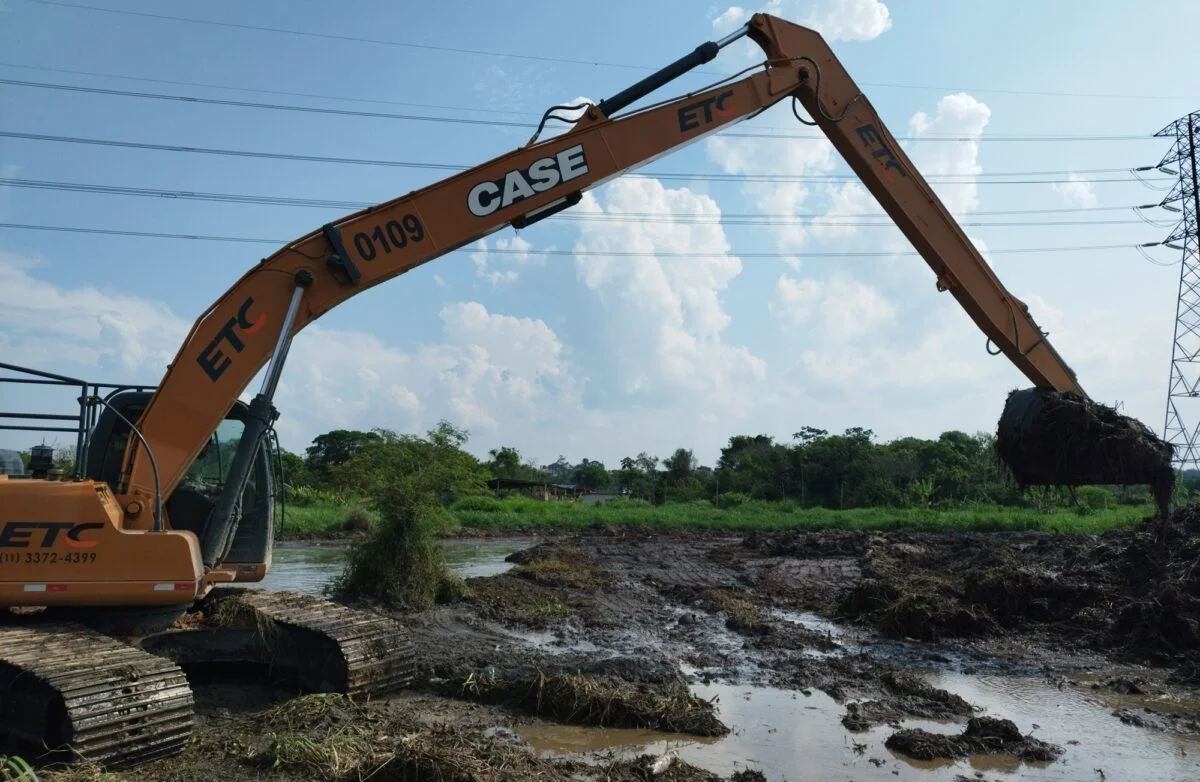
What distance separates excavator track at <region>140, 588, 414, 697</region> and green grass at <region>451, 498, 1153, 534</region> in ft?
81.2

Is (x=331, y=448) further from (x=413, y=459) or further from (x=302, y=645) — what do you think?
(x=302, y=645)

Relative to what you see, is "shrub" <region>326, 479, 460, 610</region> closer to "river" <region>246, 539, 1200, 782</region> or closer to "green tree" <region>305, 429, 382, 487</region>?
"river" <region>246, 539, 1200, 782</region>

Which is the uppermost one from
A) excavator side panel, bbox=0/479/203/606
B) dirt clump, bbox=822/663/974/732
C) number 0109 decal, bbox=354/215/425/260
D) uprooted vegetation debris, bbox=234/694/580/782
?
number 0109 decal, bbox=354/215/425/260

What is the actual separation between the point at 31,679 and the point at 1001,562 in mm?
14729

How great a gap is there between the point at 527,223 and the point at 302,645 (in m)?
4.06

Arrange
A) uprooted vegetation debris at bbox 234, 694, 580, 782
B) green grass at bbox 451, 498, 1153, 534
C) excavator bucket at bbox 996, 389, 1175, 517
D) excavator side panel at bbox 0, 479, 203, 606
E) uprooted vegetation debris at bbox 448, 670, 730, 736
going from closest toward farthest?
uprooted vegetation debris at bbox 234, 694, 580, 782, excavator side panel at bbox 0, 479, 203, 606, uprooted vegetation debris at bbox 448, 670, 730, 736, excavator bucket at bbox 996, 389, 1175, 517, green grass at bbox 451, 498, 1153, 534

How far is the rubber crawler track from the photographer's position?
690 cm

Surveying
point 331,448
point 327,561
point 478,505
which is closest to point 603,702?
point 327,561

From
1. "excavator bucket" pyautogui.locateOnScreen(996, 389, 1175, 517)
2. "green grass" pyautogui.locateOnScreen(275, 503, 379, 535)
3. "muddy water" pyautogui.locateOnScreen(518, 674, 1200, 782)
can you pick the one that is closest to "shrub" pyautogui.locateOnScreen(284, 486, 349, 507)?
"green grass" pyautogui.locateOnScreen(275, 503, 379, 535)

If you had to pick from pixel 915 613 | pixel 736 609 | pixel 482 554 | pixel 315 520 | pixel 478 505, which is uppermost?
pixel 478 505

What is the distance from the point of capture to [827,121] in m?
9.37

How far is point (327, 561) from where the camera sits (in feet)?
65.0

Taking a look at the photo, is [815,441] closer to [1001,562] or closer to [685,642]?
[1001,562]

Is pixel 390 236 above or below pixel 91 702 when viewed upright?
above
